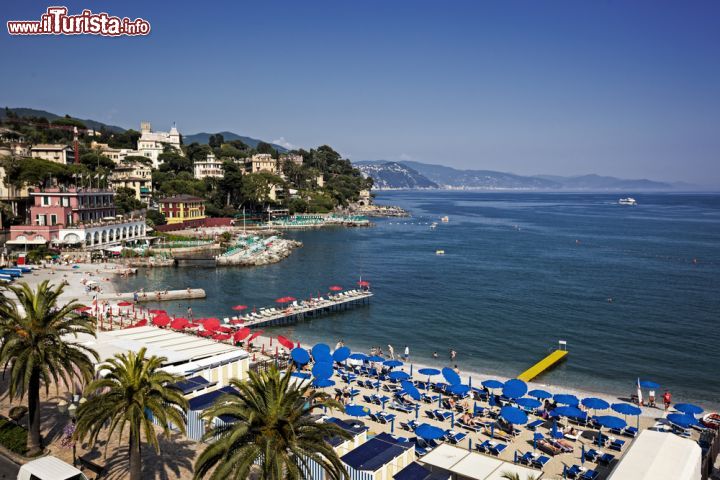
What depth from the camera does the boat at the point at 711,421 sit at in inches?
941

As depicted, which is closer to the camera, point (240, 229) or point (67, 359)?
point (67, 359)

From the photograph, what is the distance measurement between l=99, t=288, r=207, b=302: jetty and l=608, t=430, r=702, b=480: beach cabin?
4390cm

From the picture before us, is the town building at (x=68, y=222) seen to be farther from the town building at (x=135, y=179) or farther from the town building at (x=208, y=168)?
the town building at (x=208, y=168)

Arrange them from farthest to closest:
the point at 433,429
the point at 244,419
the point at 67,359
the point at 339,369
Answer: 1. the point at 339,369
2. the point at 433,429
3. the point at 67,359
4. the point at 244,419

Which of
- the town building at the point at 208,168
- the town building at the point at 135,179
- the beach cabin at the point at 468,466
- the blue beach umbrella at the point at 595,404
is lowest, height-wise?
the blue beach umbrella at the point at 595,404

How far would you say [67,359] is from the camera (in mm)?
17297

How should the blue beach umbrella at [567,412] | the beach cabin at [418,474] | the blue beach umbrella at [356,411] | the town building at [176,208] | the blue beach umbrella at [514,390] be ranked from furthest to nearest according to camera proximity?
the town building at [176,208] → the blue beach umbrella at [514,390] → the blue beach umbrella at [567,412] → the blue beach umbrella at [356,411] → the beach cabin at [418,474]

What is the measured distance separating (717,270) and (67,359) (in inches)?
3112

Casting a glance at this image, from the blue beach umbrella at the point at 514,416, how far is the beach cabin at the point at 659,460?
17.0 feet

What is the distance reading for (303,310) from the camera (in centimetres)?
4641

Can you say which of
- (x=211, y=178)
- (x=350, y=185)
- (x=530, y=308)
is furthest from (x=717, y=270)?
(x=350, y=185)

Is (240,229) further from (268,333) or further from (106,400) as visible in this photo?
(106,400)

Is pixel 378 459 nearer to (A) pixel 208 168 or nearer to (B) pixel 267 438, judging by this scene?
(B) pixel 267 438

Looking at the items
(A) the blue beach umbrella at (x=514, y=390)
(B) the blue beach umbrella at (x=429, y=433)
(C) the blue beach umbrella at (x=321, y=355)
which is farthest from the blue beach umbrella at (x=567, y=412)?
(C) the blue beach umbrella at (x=321, y=355)
